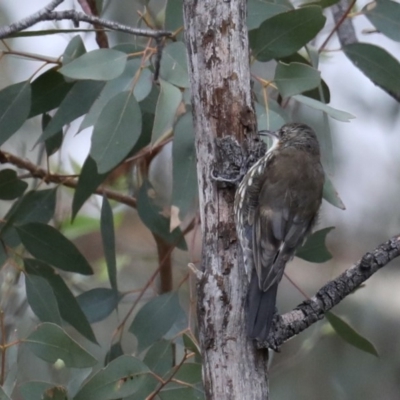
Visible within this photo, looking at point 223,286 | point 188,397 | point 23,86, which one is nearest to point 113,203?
point 23,86

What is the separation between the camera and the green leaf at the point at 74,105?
2.08m

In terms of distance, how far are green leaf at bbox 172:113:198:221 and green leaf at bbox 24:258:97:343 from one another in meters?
0.42

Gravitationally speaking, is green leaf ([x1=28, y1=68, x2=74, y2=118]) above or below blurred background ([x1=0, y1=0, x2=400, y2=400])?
above

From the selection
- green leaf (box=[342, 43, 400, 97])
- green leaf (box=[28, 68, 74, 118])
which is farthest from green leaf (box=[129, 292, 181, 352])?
green leaf (box=[342, 43, 400, 97])

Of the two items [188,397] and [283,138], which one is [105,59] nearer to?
[283,138]

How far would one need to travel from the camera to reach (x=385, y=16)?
7.38 ft

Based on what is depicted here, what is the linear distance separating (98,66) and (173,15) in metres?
0.26

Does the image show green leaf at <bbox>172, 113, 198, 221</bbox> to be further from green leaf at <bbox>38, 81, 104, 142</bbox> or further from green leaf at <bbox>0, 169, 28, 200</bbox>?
green leaf at <bbox>0, 169, 28, 200</bbox>

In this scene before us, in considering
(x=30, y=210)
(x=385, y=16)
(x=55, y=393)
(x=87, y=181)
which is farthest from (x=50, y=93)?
(x=385, y=16)

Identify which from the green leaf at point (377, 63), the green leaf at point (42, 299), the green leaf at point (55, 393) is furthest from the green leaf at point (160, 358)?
the green leaf at point (377, 63)

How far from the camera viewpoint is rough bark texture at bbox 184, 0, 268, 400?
1.56 meters

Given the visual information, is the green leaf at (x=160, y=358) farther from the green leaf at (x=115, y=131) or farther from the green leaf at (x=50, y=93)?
the green leaf at (x=50, y=93)

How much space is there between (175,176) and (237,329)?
539mm

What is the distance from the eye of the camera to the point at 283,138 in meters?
2.11
